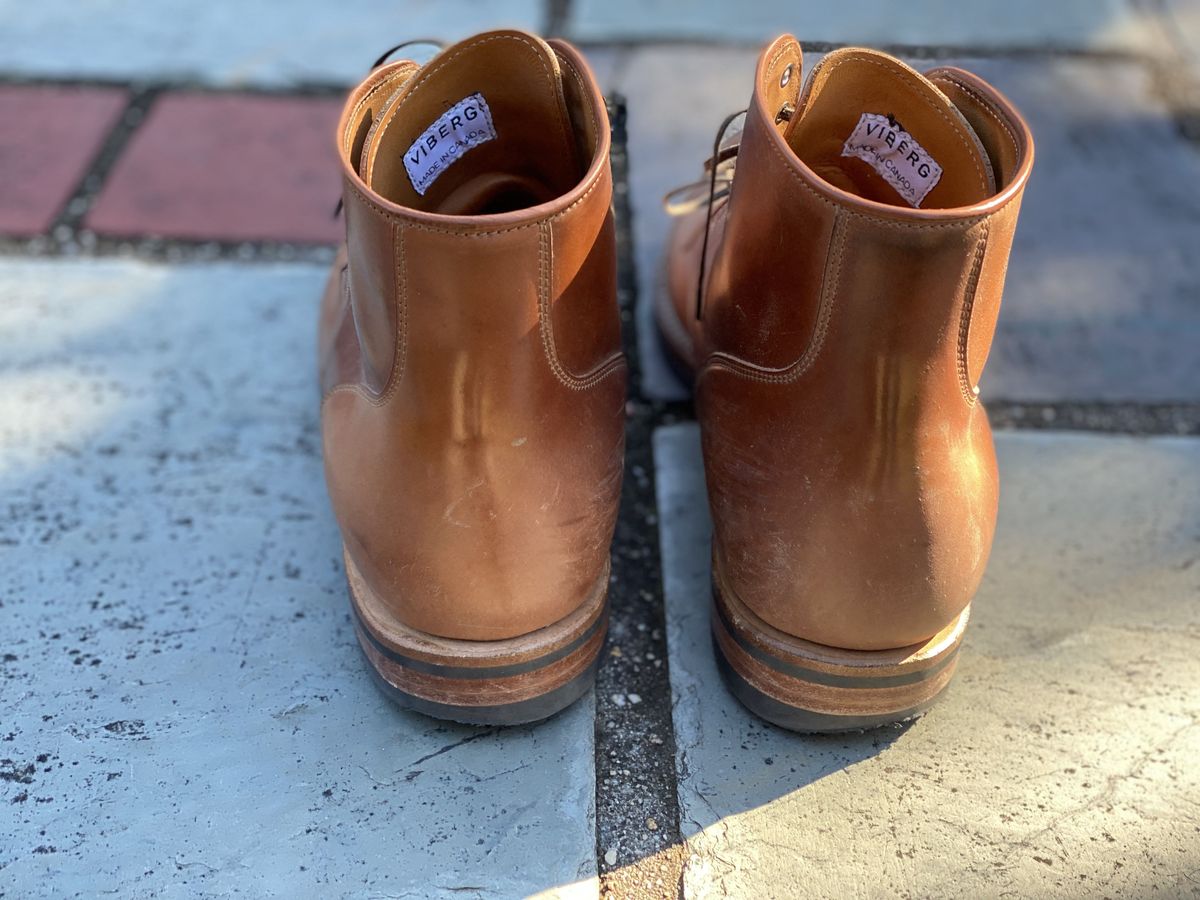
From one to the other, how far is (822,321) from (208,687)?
0.73m

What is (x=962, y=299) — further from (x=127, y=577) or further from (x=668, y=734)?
(x=127, y=577)

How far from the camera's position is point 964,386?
3.40 feet

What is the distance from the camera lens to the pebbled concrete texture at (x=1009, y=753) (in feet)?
3.46

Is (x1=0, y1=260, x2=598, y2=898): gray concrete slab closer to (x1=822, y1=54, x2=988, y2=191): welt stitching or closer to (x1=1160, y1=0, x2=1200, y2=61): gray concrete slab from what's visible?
(x1=822, y1=54, x2=988, y2=191): welt stitching

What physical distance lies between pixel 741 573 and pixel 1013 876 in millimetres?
372

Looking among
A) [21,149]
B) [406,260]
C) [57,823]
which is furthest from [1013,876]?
[21,149]

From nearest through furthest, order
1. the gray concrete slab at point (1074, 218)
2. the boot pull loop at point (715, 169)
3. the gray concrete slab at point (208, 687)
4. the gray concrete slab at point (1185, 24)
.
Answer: the gray concrete slab at point (208, 687)
the boot pull loop at point (715, 169)
the gray concrete slab at point (1074, 218)
the gray concrete slab at point (1185, 24)

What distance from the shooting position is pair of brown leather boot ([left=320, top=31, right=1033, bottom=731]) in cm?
96

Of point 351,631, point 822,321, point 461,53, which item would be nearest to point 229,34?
point 461,53

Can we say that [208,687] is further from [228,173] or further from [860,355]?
[228,173]

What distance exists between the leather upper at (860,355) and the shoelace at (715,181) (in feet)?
0.30

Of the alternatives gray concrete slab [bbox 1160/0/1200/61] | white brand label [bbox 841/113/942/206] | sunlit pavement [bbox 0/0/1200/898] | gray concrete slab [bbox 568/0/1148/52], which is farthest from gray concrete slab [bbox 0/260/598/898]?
gray concrete slab [bbox 1160/0/1200/61]

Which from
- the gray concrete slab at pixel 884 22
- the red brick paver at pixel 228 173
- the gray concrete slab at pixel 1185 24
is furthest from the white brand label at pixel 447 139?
the gray concrete slab at pixel 1185 24

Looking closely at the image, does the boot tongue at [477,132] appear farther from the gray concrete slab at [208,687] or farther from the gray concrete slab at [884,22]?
the gray concrete slab at [884,22]
